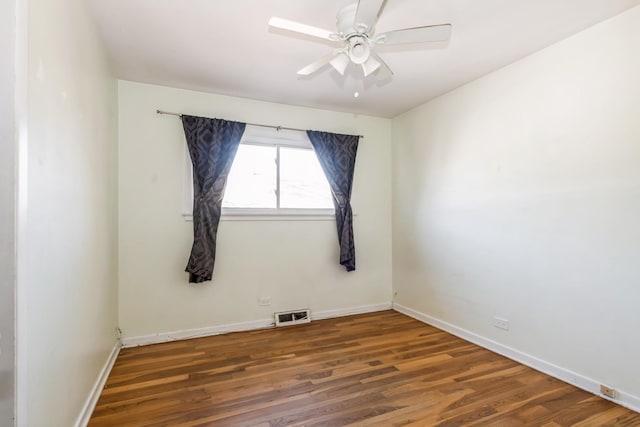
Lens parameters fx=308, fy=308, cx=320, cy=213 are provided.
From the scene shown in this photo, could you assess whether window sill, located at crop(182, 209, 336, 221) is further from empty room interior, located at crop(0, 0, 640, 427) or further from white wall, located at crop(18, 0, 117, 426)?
white wall, located at crop(18, 0, 117, 426)

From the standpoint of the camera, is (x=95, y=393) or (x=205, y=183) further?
(x=205, y=183)

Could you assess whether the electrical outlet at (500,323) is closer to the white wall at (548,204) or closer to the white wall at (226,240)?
the white wall at (548,204)

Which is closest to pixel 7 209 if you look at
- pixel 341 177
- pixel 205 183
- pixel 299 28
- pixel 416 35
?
pixel 299 28

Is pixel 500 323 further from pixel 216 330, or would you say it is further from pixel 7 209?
pixel 7 209

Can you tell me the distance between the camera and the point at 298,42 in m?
2.36

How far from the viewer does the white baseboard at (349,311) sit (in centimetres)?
372

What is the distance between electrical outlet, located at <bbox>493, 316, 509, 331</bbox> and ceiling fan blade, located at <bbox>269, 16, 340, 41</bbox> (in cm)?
268

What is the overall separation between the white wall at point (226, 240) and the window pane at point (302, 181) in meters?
0.24

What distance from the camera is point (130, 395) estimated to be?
2113 mm

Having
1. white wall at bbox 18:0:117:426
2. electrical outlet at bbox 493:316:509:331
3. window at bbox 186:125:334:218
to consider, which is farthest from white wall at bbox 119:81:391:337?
electrical outlet at bbox 493:316:509:331

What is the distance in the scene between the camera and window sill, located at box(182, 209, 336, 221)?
3339 millimetres

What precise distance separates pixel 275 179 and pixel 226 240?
881 mm

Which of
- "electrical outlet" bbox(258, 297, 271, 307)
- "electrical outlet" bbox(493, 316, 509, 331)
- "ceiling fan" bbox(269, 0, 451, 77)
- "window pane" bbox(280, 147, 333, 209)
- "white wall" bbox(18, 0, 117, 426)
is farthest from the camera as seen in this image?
"window pane" bbox(280, 147, 333, 209)

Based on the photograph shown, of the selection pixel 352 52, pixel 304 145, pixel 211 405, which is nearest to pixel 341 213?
pixel 304 145
